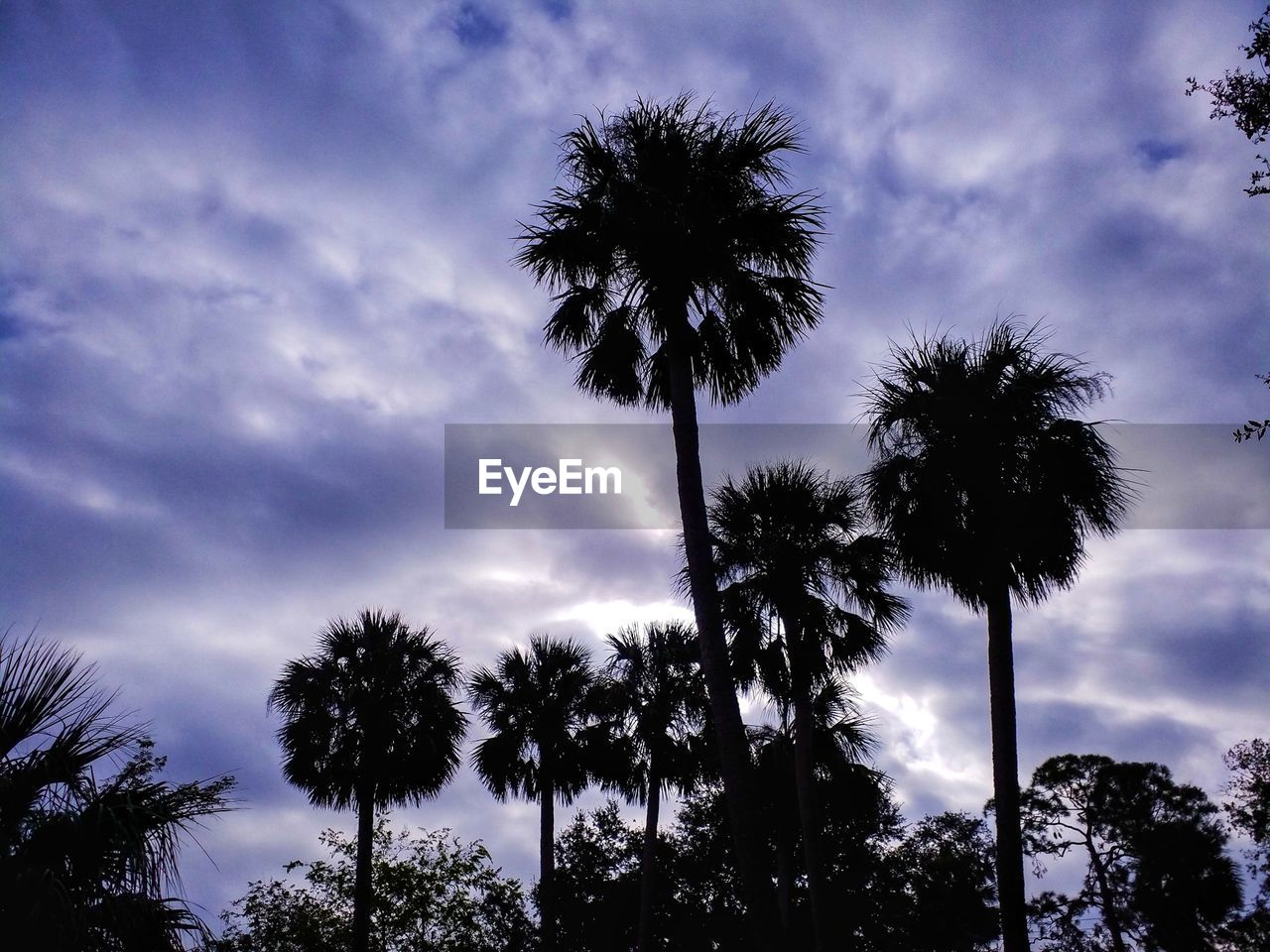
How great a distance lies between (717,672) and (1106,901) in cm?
3804

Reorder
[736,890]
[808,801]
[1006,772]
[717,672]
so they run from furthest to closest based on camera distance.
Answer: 1. [736,890]
2. [808,801]
3. [1006,772]
4. [717,672]

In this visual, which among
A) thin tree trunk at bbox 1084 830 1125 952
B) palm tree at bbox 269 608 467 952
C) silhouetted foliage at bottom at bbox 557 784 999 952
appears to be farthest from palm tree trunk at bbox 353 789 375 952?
thin tree trunk at bbox 1084 830 1125 952

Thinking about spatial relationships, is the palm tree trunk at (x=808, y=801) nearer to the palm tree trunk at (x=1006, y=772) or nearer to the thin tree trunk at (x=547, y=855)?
the palm tree trunk at (x=1006, y=772)

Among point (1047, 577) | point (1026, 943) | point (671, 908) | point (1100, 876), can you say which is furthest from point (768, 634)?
point (1100, 876)

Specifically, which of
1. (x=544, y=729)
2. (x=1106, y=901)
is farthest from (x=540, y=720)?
(x=1106, y=901)

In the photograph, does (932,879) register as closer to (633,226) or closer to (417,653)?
(417,653)

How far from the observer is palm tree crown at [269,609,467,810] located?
2661 cm

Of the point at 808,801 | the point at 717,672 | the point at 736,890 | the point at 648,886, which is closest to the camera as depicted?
the point at 717,672

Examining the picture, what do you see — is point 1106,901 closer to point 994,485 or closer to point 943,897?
point 943,897

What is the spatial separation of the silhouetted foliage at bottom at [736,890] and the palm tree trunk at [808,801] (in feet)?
42.4

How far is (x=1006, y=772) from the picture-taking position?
15.3m

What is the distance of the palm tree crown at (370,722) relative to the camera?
87.3 ft

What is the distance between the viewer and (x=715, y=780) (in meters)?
32.9

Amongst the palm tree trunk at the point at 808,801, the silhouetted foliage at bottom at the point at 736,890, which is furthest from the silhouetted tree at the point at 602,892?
the palm tree trunk at the point at 808,801
